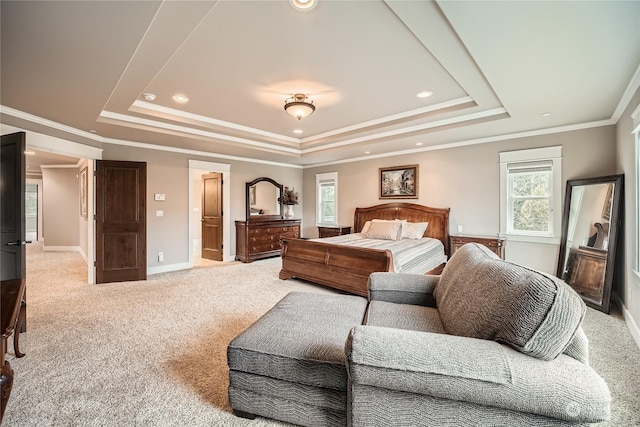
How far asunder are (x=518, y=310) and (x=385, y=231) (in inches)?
153

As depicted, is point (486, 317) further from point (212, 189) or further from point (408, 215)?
point (212, 189)

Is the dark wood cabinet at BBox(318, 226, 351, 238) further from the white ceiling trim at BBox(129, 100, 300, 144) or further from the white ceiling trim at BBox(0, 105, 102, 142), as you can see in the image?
the white ceiling trim at BBox(0, 105, 102, 142)

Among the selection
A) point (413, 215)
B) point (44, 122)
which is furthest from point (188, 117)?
point (413, 215)

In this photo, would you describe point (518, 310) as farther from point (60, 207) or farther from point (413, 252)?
point (60, 207)

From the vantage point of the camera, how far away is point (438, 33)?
2.05 m

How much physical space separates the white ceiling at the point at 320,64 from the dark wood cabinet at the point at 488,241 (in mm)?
1677

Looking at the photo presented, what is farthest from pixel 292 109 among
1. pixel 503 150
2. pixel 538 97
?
pixel 503 150

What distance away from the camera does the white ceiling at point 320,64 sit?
181 cm

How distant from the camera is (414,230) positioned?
512 cm

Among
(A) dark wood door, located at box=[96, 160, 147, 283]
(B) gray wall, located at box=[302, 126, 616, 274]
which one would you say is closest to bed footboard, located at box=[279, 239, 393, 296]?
(B) gray wall, located at box=[302, 126, 616, 274]

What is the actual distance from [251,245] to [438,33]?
204 inches

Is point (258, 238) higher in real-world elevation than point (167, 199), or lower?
lower

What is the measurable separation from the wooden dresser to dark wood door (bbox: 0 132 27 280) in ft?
11.8

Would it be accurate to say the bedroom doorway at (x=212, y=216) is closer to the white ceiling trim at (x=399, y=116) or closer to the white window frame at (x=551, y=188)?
the white ceiling trim at (x=399, y=116)
